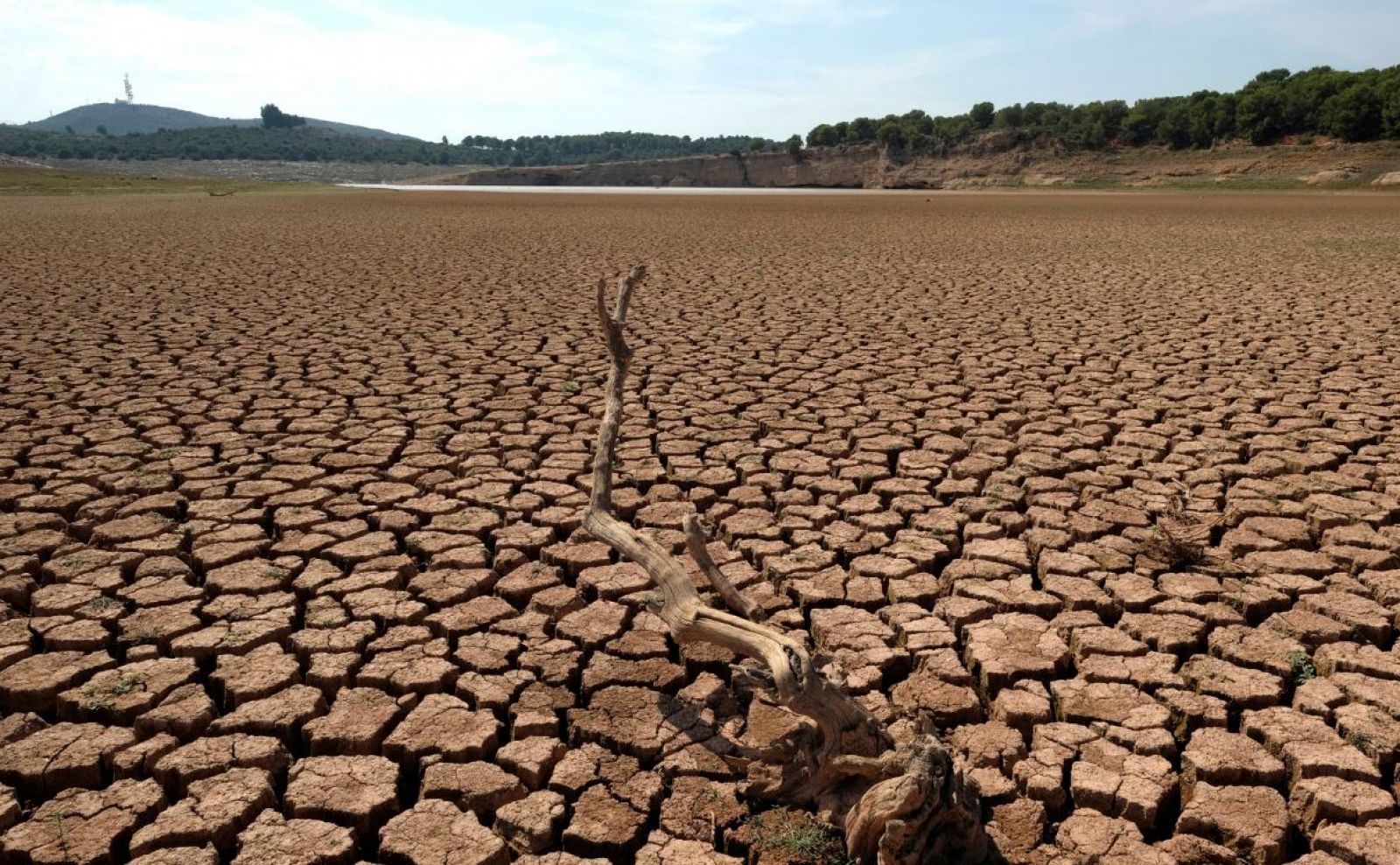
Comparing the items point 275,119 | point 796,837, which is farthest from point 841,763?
point 275,119

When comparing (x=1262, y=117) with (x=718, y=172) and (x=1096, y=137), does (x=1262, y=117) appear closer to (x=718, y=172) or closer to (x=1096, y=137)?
(x=1096, y=137)

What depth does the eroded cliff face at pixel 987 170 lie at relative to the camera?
143 feet

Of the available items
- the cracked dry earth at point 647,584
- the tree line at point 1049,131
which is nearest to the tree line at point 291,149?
the tree line at point 1049,131

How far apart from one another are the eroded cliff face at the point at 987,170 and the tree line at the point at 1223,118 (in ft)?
4.38

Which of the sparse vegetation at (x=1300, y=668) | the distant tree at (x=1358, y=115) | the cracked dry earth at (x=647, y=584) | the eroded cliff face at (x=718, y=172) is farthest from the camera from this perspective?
the eroded cliff face at (x=718, y=172)

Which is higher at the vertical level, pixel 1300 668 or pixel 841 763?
pixel 841 763

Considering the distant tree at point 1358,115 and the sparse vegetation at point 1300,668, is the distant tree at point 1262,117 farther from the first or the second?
the sparse vegetation at point 1300,668


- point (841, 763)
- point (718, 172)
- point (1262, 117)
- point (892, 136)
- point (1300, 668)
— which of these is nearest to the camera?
point (841, 763)

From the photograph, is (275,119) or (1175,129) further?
(275,119)

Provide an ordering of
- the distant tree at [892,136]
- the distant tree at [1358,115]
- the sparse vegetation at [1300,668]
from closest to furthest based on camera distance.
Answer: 1. the sparse vegetation at [1300,668]
2. the distant tree at [1358,115]
3. the distant tree at [892,136]

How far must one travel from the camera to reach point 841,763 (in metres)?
1.99

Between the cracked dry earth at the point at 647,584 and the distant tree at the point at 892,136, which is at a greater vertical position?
the distant tree at the point at 892,136

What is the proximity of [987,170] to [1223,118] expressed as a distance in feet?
47.1

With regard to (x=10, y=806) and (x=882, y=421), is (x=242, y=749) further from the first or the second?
(x=882, y=421)
